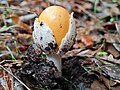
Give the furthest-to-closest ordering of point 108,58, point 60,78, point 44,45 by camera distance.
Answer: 1. point 108,58
2. point 60,78
3. point 44,45

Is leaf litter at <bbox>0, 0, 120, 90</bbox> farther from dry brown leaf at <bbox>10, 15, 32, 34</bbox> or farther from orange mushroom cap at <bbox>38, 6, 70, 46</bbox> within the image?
orange mushroom cap at <bbox>38, 6, 70, 46</bbox>

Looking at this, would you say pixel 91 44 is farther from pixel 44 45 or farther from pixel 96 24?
pixel 44 45

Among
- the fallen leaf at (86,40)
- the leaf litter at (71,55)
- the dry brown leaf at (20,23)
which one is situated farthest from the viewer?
the dry brown leaf at (20,23)

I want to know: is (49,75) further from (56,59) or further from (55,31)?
(55,31)

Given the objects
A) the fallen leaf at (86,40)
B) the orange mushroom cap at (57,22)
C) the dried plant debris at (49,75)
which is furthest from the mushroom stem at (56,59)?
the fallen leaf at (86,40)

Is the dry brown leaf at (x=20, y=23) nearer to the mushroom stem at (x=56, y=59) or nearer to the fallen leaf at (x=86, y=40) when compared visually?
the fallen leaf at (x=86, y=40)

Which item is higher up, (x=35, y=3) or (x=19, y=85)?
(x=35, y=3)

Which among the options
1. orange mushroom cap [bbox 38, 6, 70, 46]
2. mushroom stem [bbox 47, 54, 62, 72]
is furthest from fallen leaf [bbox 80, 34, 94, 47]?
orange mushroom cap [bbox 38, 6, 70, 46]

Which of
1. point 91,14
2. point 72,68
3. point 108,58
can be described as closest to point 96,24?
point 91,14
